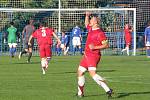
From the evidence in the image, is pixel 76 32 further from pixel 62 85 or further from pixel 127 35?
pixel 62 85

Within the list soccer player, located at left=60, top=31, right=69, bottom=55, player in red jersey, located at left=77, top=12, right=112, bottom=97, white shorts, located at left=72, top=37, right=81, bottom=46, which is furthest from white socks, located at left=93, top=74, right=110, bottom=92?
soccer player, located at left=60, top=31, right=69, bottom=55

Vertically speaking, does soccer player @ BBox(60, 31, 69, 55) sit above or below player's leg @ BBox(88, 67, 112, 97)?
below

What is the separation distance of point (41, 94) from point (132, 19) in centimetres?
3129

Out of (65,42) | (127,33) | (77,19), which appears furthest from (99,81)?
(77,19)

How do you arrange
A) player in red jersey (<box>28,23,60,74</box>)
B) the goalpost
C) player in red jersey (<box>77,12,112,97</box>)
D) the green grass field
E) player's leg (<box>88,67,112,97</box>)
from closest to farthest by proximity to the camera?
player's leg (<box>88,67,112,97</box>) < player in red jersey (<box>77,12,112,97</box>) < the green grass field < player in red jersey (<box>28,23,60,74</box>) < the goalpost

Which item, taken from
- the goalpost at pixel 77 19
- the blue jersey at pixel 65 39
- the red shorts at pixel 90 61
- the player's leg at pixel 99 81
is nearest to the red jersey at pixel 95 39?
the red shorts at pixel 90 61

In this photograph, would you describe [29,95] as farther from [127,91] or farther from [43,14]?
[43,14]

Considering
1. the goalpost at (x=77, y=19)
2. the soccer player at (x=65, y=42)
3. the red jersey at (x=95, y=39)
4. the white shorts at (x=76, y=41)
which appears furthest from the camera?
the goalpost at (x=77, y=19)

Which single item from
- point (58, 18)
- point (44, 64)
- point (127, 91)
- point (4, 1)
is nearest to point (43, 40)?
point (44, 64)

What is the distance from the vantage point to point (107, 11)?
46.9 metres

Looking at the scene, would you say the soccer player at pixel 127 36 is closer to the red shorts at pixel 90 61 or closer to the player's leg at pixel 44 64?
the player's leg at pixel 44 64

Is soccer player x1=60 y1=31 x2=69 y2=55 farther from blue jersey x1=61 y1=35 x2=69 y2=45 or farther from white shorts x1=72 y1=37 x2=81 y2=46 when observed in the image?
white shorts x1=72 y1=37 x2=81 y2=46

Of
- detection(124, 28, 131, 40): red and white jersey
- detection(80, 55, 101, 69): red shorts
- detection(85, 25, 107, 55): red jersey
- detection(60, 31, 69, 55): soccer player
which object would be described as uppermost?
detection(85, 25, 107, 55): red jersey

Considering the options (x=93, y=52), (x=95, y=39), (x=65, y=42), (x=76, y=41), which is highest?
(x=95, y=39)
